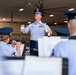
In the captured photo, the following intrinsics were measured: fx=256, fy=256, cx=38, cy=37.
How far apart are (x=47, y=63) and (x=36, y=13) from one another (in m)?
3.16

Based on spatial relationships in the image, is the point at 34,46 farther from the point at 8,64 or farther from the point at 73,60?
the point at 8,64

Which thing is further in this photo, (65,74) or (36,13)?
(36,13)

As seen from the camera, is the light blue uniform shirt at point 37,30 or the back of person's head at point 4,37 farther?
the light blue uniform shirt at point 37,30

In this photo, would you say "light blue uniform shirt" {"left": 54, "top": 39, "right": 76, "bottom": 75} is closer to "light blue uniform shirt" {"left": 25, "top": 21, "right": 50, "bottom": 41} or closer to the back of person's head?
→ the back of person's head

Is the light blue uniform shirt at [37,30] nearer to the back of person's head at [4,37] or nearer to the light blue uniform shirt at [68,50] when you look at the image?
the back of person's head at [4,37]

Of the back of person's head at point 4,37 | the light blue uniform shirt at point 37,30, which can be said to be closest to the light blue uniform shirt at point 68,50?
the back of person's head at point 4,37

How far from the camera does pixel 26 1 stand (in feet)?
45.1

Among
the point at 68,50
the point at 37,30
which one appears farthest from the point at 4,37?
the point at 68,50

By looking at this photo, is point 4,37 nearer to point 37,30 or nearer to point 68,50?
point 37,30

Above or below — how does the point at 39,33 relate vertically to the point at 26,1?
below

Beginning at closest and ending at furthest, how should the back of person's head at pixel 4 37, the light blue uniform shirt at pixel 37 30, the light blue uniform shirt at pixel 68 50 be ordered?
the light blue uniform shirt at pixel 68 50
the back of person's head at pixel 4 37
the light blue uniform shirt at pixel 37 30

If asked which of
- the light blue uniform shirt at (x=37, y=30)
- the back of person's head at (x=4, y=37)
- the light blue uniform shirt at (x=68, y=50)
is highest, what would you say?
the light blue uniform shirt at (x=37, y=30)

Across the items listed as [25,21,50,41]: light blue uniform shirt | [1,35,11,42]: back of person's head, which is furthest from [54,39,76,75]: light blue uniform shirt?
[25,21,50,41]: light blue uniform shirt

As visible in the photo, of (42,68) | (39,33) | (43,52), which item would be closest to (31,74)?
(42,68)
